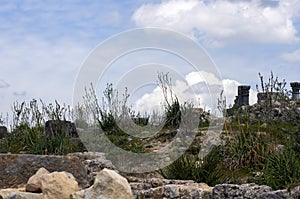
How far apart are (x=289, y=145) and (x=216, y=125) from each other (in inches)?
161

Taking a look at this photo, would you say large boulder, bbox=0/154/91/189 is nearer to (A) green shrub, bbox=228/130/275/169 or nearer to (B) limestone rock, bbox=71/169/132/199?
(B) limestone rock, bbox=71/169/132/199

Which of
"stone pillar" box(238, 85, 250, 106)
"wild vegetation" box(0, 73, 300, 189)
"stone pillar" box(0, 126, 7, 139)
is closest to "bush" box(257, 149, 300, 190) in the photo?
"wild vegetation" box(0, 73, 300, 189)

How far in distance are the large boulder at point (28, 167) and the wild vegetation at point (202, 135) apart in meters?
1.68

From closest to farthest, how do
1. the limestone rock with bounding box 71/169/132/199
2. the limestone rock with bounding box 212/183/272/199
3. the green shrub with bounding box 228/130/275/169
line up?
the limestone rock with bounding box 71/169/132/199 < the limestone rock with bounding box 212/183/272/199 < the green shrub with bounding box 228/130/275/169

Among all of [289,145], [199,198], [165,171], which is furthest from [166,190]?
[289,145]

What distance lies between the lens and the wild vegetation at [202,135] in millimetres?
8922

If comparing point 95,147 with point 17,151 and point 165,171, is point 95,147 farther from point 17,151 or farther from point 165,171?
point 165,171

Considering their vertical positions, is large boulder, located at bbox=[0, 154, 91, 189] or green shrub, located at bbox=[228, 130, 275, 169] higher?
green shrub, located at bbox=[228, 130, 275, 169]

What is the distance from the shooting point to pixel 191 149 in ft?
39.5

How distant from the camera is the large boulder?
799 centimetres

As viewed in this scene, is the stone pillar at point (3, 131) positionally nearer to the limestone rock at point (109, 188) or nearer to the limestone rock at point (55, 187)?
the limestone rock at point (55, 187)

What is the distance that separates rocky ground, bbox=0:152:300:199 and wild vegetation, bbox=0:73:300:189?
0.93 m

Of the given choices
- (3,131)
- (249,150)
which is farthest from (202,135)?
(3,131)

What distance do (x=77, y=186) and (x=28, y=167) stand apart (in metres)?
1.13
